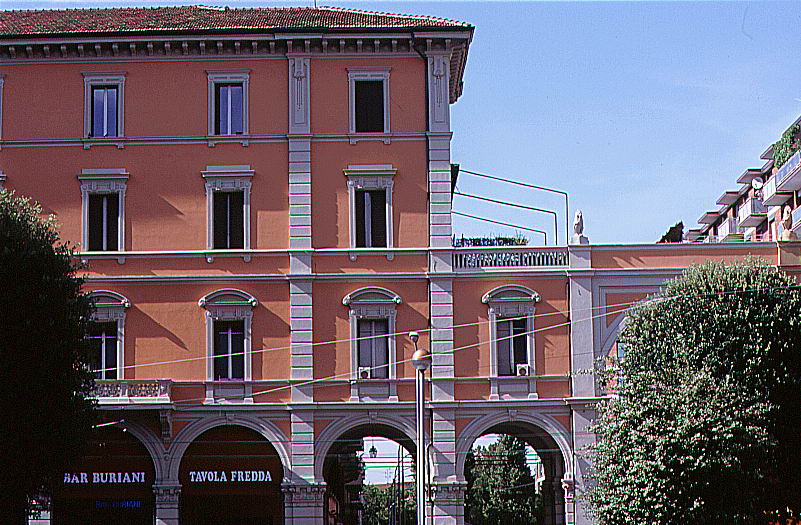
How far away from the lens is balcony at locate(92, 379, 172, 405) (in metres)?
48.3

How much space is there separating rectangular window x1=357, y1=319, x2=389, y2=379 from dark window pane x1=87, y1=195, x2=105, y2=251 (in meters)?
10.6

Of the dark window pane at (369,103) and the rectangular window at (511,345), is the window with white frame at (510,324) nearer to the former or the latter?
the rectangular window at (511,345)

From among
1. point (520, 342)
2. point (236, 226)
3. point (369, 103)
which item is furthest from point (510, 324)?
point (236, 226)

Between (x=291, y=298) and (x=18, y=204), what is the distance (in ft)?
38.2

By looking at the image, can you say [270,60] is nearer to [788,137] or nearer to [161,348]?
[161,348]

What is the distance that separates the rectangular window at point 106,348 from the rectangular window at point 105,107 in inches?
310

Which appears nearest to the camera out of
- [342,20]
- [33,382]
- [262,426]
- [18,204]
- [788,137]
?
[33,382]

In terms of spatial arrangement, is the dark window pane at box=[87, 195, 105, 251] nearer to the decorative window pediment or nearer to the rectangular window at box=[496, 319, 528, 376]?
the decorative window pediment

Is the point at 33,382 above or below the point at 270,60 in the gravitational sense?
below

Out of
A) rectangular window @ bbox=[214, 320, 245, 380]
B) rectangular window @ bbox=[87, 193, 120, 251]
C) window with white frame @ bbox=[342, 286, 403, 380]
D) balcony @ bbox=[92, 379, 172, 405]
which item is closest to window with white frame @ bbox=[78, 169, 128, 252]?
rectangular window @ bbox=[87, 193, 120, 251]

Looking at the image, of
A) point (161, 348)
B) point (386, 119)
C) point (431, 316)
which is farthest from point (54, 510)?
point (386, 119)

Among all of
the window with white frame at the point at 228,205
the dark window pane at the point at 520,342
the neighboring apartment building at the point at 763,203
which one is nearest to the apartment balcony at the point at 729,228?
the neighboring apartment building at the point at 763,203

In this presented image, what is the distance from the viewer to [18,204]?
4234 cm

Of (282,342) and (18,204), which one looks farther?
(282,342)
